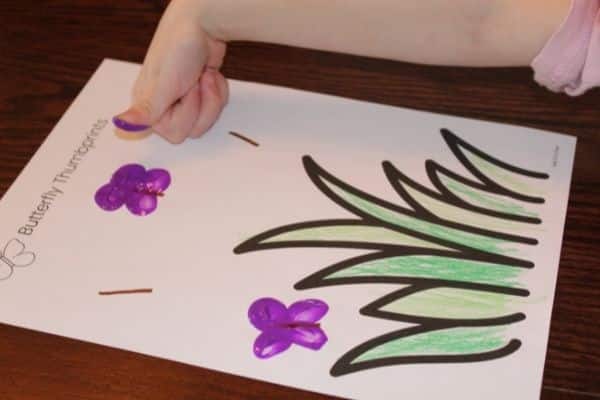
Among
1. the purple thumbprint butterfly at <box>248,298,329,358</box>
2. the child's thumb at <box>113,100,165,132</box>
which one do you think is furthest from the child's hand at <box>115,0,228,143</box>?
the purple thumbprint butterfly at <box>248,298,329,358</box>

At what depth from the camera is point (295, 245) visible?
63 centimetres

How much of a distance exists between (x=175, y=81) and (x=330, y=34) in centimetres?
14

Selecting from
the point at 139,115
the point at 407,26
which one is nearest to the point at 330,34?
the point at 407,26

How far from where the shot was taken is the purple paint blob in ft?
2.24

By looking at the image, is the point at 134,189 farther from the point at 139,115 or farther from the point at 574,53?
the point at 574,53

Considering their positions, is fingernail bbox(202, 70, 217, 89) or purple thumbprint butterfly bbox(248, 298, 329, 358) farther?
fingernail bbox(202, 70, 217, 89)

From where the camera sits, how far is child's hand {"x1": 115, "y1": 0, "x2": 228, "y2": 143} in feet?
2.23

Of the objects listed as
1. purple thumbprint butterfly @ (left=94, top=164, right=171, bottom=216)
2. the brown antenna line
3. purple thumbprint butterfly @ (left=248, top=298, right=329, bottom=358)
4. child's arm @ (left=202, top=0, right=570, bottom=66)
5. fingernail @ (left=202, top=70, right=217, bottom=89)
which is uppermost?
child's arm @ (left=202, top=0, right=570, bottom=66)

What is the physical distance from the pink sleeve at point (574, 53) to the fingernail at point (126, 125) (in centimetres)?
34

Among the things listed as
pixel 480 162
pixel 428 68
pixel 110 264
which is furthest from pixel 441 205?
pixel 110 264

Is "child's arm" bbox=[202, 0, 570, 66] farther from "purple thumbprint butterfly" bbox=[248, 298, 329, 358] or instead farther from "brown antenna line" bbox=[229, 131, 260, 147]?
"purple thumbprint butterfly" bbox=[248, 298, 329, 358]

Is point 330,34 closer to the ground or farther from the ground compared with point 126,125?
farther from the ground

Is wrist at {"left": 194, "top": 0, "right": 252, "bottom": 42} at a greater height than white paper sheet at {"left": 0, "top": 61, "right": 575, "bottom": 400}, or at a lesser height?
greater

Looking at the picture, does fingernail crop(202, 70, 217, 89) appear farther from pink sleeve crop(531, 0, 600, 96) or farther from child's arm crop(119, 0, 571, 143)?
pink sleeve crop(531, 0, 600, 96)
